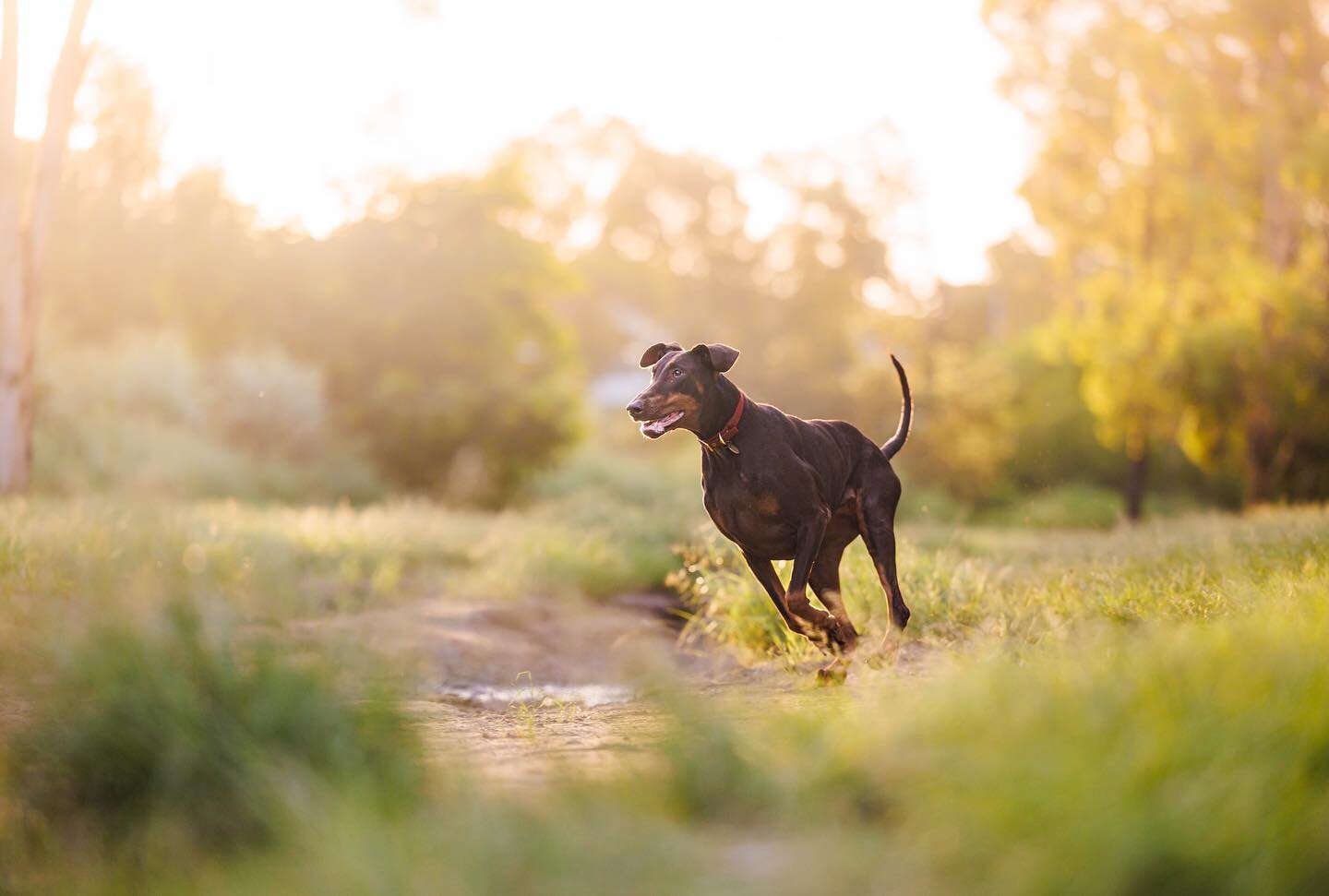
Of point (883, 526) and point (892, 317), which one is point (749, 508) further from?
point (892, 317)

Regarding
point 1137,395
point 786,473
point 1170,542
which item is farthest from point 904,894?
point 1137,395

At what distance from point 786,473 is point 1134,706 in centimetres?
318

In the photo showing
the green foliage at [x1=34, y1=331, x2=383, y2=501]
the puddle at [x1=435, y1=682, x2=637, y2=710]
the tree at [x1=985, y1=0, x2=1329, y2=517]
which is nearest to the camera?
the puddle at [x1=435, y1=682, x2=637, y2=710]

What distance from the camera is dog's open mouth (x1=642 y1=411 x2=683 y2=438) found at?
20.5 ft

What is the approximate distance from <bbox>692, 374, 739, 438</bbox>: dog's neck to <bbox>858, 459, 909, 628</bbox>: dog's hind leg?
1090 millimetres

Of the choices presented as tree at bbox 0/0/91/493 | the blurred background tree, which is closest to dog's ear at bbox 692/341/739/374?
tree at bbox 0/0/91/493

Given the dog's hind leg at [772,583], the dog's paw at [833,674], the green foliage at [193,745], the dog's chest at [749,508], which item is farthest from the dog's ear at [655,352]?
the green foliage at [193,745]

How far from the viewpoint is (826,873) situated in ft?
8.95

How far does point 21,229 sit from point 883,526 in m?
11.0

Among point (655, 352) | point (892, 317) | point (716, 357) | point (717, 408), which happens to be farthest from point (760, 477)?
point (892, 317)

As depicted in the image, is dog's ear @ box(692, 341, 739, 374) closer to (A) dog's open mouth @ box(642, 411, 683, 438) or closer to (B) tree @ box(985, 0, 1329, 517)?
(A) dog's open mouth @ box(642, 411, 683, 438)

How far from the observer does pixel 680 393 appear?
6.34 m

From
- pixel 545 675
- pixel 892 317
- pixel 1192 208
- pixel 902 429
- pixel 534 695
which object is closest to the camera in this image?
pixel 534 695

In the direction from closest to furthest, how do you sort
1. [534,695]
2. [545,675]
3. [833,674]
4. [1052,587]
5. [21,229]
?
[833,674] < [534,695] < [1052,587] < [545,675] < [21,229]
